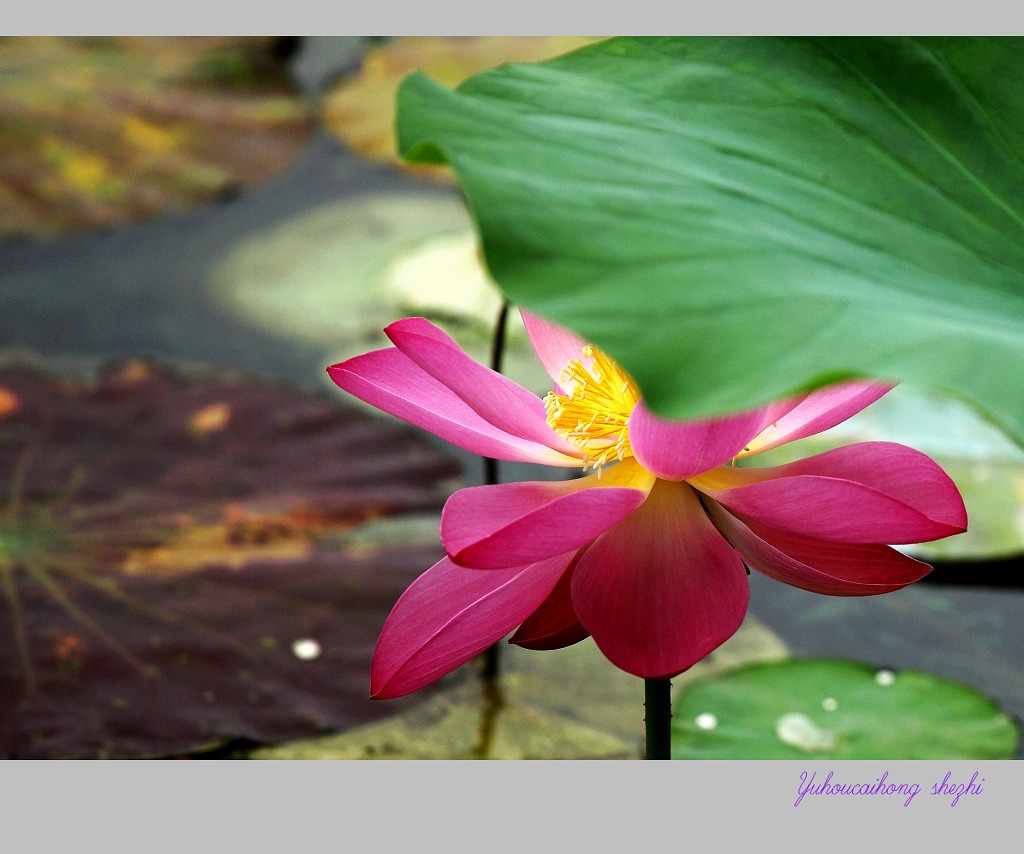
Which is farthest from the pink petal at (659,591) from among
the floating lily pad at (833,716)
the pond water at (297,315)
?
the pond water at (297,315)

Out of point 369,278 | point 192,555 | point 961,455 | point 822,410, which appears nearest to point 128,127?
point 369,278

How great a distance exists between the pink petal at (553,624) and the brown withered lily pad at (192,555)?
376 mm

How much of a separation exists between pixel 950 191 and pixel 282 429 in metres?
0.82

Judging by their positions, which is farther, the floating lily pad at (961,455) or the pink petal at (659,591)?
the floating lily pad at (961,455)

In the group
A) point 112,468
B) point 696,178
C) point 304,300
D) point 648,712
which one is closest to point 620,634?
point 648,712

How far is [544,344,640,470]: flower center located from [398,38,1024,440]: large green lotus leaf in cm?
12

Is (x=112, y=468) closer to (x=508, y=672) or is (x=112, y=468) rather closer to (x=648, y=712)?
(x=508, y=672)

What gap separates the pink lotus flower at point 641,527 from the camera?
427 millimetres

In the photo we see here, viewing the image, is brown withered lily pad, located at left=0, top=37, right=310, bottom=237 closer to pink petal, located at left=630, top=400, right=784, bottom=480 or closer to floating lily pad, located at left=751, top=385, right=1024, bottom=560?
floating lily pad, located at left=751, top=385, right=1024, bottom=560

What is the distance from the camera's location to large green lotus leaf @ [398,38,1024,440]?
1.10 feet

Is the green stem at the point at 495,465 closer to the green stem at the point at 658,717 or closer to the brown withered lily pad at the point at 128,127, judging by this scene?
the green stem at the point at 658,717

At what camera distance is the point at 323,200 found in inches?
68.4

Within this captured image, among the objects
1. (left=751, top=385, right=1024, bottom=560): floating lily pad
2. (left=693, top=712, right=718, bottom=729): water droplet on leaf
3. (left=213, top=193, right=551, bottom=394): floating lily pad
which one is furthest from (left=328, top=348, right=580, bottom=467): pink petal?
(left=213, top=193, right=551, bottom=394): floating lily pad

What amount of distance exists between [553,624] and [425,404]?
0.38ft
